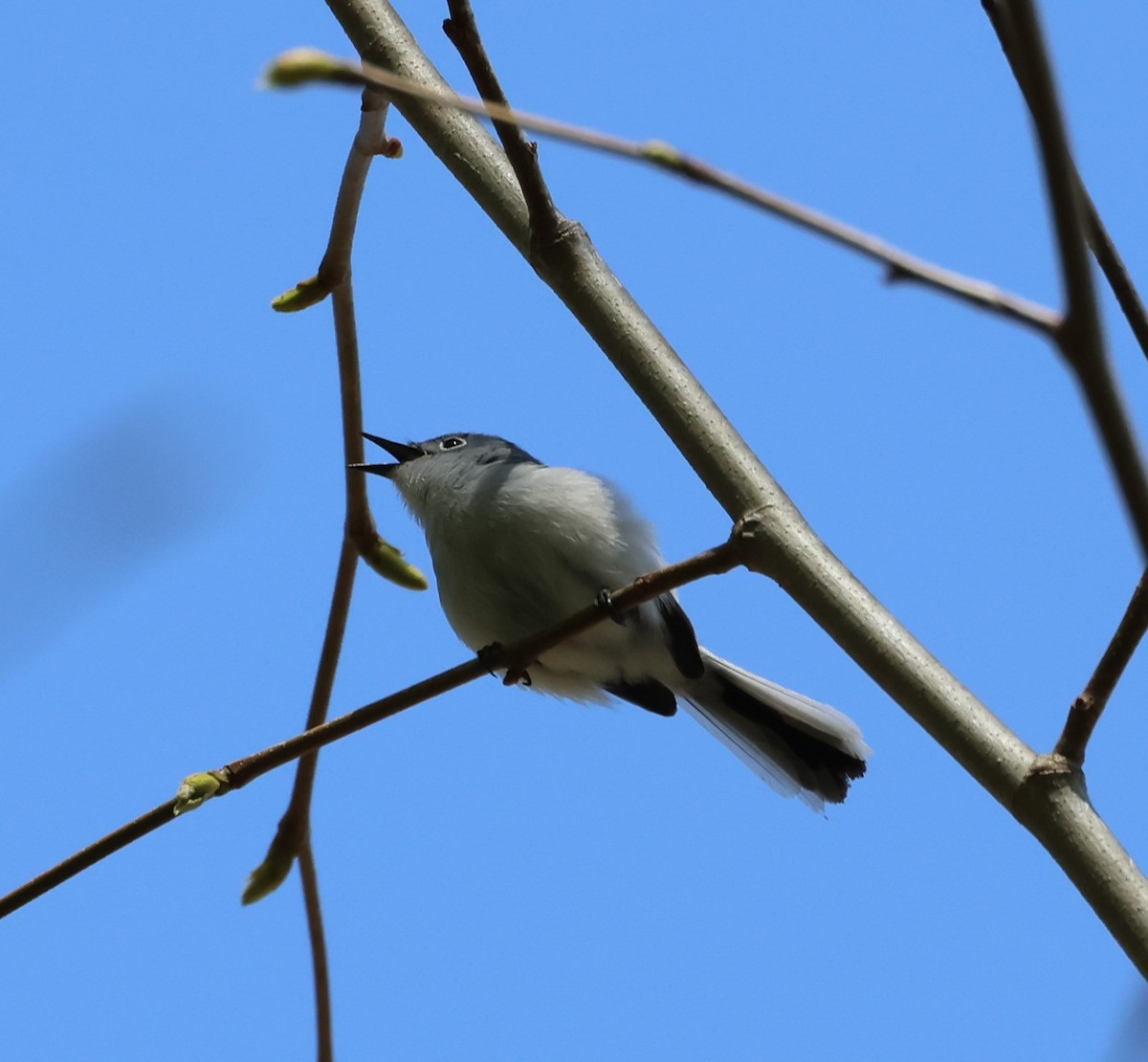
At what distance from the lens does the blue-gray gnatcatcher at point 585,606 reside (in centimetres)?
387

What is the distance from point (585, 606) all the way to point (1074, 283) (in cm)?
288

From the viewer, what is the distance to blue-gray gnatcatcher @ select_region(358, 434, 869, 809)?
12.7 ft

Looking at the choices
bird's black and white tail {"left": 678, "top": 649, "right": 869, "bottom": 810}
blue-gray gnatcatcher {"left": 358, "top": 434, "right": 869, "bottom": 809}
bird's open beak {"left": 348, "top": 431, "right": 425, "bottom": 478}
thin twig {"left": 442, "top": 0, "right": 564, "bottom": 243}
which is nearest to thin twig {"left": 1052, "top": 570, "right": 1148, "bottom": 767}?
thin twig {"left": 442, "top": 0, "right": 564, "bottom": 243}

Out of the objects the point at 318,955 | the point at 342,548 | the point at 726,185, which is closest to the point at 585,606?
the point at 342,548

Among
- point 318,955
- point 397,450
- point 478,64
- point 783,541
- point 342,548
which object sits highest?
point 397,450

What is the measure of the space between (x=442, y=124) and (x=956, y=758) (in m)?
1.62

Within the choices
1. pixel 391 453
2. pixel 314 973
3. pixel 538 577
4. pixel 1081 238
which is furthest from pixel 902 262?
pixel 391 453

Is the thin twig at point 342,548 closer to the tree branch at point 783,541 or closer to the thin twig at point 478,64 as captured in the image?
the tree branch at point 783,541

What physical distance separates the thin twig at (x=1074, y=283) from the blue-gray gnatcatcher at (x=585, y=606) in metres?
2.78

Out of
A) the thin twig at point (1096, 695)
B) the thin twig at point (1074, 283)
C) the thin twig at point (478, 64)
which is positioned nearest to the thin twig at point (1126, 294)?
the thin twig at point (1096, 695)

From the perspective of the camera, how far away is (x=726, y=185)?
1163 millimetres

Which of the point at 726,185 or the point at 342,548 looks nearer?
the point at 726,185

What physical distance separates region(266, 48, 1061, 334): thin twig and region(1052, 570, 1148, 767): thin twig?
3.29 feet

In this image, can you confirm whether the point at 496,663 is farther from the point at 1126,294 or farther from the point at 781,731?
the point at 781,731
